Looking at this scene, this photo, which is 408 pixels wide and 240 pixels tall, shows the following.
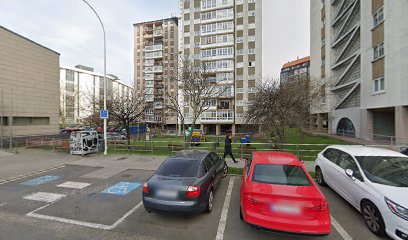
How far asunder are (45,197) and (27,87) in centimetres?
2164

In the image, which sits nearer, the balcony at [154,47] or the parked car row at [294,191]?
the parked car row at [294,191]

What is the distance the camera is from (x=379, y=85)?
16344mm

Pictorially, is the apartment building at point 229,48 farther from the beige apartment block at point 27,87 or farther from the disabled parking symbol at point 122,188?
the disabled parking symbol at point 122,188

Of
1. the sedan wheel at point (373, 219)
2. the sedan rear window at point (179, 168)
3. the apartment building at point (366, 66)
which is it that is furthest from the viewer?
the apartment building at point (366, 66)

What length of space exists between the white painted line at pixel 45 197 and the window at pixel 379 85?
2229 cm

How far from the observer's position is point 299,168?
169 inches

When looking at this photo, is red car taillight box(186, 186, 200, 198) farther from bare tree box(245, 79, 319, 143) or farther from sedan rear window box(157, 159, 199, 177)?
bare tree box(245, 79, 319, 143)

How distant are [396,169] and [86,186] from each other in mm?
8948

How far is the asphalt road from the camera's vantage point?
3762mm

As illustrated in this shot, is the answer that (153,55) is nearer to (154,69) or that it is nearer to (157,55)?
(157,55)

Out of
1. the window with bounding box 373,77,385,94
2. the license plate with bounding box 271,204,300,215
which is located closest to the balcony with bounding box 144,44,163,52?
the window with bounding box 373,77,385,94

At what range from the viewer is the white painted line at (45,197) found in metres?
5.49

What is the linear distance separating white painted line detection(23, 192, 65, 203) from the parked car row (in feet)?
11.0

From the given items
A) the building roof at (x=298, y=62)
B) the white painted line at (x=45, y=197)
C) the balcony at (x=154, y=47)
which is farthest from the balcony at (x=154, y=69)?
the building roof at (x=298, y=62)
